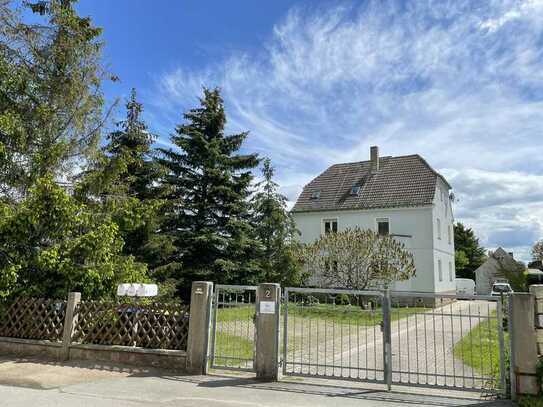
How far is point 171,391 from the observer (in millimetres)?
6664

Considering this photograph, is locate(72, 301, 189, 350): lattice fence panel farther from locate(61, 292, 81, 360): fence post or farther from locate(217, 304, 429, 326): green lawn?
locate(217, 304, 429, 326): green lawn

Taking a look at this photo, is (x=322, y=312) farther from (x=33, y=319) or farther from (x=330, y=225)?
(x=330, y=225)

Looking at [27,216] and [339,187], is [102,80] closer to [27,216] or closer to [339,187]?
[27,216]

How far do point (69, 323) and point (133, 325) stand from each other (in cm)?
143

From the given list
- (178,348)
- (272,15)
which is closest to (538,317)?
(178,348)

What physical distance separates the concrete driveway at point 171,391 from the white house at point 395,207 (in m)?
16.5

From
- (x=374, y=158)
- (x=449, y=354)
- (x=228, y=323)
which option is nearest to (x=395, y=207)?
(x=374, y=158)

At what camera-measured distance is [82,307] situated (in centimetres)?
896

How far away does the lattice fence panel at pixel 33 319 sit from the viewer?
29.5 ft

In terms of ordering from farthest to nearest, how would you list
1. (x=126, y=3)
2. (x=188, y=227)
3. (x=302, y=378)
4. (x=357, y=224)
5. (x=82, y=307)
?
(x=357, y=224), (x=188, y=227), (x=126, y=3), (x=82, y=307), (x=302, y=378)

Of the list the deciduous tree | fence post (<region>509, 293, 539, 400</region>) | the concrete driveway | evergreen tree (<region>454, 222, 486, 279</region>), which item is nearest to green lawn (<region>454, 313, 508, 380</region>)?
fence post (<region>509, 293, 539, 400</region>)

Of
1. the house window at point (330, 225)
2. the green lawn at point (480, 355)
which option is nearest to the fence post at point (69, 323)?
the green lawn at point (480, 355)

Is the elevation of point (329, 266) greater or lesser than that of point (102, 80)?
lesser

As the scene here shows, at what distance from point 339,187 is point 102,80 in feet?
69.8
